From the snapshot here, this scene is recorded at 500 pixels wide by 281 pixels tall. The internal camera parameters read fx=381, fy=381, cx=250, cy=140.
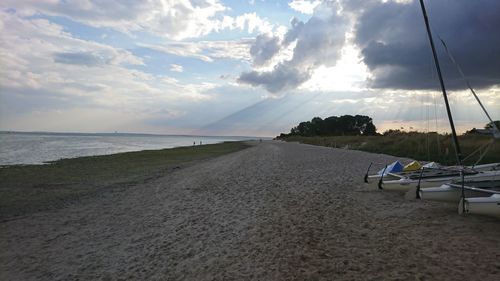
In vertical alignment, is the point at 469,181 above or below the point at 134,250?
above

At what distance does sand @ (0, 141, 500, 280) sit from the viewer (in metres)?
6.35

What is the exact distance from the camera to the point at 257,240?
8.32 metres

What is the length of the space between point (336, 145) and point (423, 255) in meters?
55.0

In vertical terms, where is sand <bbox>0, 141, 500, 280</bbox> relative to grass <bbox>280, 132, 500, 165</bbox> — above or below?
below

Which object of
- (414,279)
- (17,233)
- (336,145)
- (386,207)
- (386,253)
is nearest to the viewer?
(414,279)

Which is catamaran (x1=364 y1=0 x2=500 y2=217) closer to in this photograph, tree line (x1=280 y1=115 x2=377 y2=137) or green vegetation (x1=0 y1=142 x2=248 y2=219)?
green vegetation (x1=0 y1=142 x2=248 y2=219)

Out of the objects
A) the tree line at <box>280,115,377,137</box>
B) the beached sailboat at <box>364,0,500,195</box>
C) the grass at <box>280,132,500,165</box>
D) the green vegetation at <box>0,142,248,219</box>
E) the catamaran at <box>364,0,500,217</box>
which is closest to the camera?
the catamaran at <box>364,0,500,217</box>

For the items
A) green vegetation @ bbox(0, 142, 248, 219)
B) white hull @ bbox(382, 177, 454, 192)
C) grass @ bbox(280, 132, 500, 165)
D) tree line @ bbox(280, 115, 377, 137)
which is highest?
tree line @ bbox(280, 115, 377, 137)

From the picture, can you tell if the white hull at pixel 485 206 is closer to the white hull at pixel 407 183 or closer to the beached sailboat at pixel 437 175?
the beached sailboat at pixel 437 175

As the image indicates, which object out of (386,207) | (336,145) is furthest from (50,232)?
(336,145)

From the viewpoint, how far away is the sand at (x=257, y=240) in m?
6.35

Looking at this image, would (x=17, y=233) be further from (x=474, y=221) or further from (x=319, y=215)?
(x=474, y=221)

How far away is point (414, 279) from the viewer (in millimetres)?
5586

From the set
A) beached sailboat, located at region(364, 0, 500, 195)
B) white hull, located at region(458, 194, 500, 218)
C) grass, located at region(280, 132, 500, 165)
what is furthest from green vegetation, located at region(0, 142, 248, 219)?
grass, located at region(280, 132, 500, 165)
